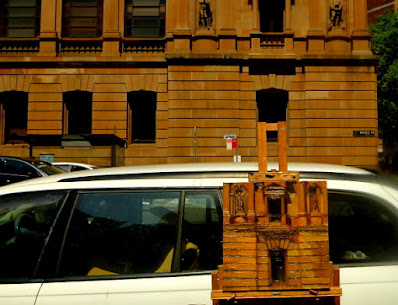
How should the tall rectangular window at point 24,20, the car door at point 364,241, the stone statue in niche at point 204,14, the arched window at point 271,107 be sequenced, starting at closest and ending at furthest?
the car door at point 364,241, the stone statue in niche at point 204,14, the arched window at point 271,107, the tall rectangular window at point 24,20

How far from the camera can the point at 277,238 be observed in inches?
77.3

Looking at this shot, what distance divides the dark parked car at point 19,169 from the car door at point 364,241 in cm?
1049

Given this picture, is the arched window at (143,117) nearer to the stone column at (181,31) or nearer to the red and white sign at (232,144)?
the stone column at (181,31)

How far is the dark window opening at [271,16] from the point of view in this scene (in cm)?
1980

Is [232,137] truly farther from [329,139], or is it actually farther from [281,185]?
[281,185]

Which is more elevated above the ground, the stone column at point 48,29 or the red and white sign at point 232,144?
the stone column at point 48,29

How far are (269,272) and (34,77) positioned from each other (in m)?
20.0

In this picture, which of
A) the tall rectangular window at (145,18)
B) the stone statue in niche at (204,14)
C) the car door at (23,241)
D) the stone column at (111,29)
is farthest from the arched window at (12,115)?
the car door at (23,241)

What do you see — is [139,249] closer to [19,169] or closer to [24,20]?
[19,169]

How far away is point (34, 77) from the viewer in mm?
19156

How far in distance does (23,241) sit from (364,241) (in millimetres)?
2425

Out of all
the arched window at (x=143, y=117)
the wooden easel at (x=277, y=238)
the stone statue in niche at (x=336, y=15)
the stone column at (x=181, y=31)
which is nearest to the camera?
the wooden easel at (x=277, y=238)

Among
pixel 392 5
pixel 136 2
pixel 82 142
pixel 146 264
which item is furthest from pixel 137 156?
pixel 392 5

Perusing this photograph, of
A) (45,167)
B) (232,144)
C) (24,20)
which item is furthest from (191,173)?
(24,20)
